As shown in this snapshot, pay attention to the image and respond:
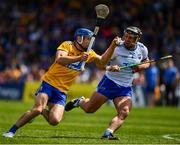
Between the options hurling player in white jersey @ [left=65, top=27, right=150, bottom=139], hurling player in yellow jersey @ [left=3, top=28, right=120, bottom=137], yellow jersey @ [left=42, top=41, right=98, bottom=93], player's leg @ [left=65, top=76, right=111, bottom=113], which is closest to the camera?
hurling player in yellow jersey @ [left=3, top=28, right=120, bottom=137]

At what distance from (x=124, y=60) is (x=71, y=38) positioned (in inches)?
Answer: 862

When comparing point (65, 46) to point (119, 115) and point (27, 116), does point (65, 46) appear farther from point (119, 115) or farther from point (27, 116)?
point (119, 115)

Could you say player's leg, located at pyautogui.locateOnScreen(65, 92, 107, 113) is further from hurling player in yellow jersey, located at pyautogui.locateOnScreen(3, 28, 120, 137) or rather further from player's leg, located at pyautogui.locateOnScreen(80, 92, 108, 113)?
hurling player in yellow jersey, located at pyautogui.locateOnScreen(3, 28, 120, 137)

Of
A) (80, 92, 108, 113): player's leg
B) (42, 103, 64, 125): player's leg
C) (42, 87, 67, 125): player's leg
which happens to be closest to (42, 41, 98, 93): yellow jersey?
(42, 87, 67, 125): player's leg

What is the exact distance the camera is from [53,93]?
592 inches

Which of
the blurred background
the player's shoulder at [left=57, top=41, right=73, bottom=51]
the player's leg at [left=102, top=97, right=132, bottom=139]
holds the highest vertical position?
the player's shoulder at [left=57, top=41, right=73, bottom=51]

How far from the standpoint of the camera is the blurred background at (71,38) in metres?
34.2

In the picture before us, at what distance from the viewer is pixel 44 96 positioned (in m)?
14.7

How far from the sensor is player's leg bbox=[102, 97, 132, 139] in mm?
14891

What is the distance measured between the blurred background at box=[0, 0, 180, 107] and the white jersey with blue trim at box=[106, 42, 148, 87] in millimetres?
16765

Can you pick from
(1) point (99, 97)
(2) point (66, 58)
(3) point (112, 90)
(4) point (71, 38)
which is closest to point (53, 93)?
(2) point (66, 58)

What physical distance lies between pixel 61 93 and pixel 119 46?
1.51 metres

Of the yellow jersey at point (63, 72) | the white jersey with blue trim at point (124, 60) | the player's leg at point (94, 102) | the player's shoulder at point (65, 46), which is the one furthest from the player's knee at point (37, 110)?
the white jersey with blue trim at point (124, 60)

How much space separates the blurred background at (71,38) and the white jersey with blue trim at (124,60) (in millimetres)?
16765
